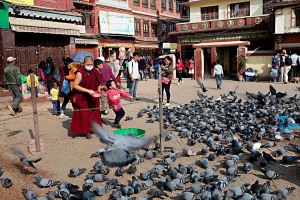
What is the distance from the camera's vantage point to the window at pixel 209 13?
87.6ft

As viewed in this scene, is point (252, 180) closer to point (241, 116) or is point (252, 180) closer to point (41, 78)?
point (241, 116)

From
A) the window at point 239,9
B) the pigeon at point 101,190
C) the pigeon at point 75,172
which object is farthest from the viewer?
the window at point 239,9

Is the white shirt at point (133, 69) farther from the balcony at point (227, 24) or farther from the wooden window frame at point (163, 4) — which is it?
the wooden window frame at point (163, 4)

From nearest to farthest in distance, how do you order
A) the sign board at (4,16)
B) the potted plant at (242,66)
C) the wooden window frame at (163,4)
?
the sign board at (4,16) < the potted plant at (242,66) < the wooden window frame at (163,4)

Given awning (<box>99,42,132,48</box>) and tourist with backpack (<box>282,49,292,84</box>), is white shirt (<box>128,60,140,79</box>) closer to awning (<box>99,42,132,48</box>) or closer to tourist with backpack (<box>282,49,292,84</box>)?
tourist with backpack (<box>282,49,292,84</box>)

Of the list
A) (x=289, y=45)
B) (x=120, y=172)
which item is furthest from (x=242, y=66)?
(x=120, y=172)

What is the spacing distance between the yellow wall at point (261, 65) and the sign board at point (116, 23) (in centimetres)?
1200

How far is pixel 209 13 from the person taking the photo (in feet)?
88.6

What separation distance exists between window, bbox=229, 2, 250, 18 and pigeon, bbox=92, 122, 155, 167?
2343 cm

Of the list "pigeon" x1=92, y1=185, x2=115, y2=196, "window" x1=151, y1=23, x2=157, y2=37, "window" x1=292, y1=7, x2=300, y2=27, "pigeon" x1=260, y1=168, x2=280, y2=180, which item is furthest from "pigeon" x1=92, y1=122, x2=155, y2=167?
"window" x1=151, y1=23, x2=157, y2=37

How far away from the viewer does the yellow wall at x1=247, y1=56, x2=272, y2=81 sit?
65.7ft

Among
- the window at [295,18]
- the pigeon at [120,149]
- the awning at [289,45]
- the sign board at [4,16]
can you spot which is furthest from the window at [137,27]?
the pigeon at [120,149]

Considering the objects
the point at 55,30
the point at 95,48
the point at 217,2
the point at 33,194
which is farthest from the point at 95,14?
the point at 33,194

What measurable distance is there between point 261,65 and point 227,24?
5.89 metres
